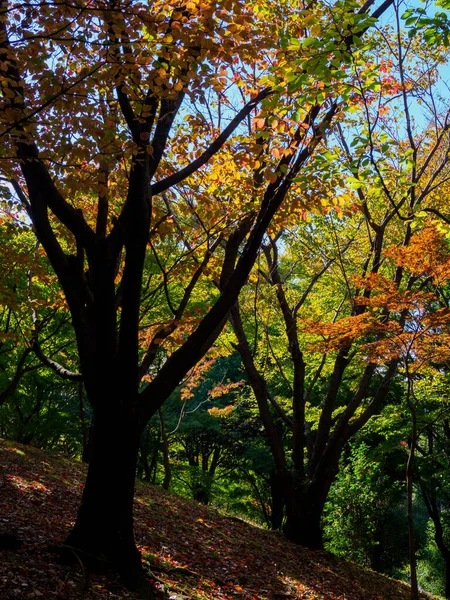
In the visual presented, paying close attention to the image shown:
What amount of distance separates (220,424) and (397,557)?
27.8 ft

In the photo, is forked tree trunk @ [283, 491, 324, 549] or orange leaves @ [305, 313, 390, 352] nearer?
orange leaves @ [305, 313, 390, 352]

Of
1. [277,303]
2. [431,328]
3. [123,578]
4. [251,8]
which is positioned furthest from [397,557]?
[251,8]

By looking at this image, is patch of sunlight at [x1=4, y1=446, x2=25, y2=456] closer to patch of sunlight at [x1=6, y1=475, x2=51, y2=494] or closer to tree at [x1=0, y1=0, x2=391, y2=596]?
patch of sunlight at [x1=6, y1=475, x2=51, y2=494]

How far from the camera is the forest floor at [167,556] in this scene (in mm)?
4043

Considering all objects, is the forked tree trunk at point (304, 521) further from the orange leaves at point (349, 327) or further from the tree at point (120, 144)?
the tree at point (120, 144)

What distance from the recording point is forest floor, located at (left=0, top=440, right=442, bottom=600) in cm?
404

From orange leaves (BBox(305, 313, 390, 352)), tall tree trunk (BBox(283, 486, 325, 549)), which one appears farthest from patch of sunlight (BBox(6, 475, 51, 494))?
orange leaves (BBox(305, 313, 390, 352))

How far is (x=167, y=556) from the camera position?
598 centimetres

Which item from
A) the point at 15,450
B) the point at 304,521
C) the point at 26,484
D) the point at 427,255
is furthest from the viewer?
the point at 15,450

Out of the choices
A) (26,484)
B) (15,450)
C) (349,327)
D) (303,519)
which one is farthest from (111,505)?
(15,450)

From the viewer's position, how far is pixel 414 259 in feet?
24.2

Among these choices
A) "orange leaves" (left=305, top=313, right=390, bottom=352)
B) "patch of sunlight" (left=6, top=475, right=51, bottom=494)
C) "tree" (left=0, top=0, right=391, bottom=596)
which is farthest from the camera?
"patch of sunlight" (left=6, top=475, right=51, bottom=494)

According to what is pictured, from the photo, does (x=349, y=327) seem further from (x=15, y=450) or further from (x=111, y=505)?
(x=15, y=450)

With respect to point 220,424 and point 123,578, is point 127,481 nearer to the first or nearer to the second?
point 123,578
